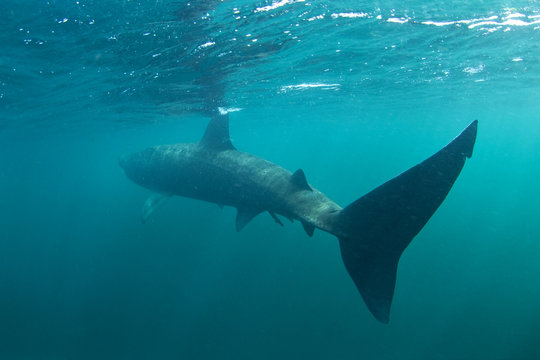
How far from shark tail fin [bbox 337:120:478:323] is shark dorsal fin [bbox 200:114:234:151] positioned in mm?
5768

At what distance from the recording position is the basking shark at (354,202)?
3859 millimetres

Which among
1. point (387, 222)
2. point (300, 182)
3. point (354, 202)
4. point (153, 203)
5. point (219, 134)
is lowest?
point (153, 203)

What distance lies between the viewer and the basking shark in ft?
12.7

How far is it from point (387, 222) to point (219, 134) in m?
6.72

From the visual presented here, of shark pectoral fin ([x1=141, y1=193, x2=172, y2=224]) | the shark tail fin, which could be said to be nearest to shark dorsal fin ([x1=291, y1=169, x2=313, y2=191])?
the shark tail fin

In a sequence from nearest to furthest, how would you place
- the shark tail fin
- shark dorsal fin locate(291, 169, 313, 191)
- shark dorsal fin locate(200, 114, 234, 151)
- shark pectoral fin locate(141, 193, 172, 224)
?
1. the shark tail fin
2. shark dorsal fin locate(291, 169, 313, 191)
3. shark dorsal fin locate(200, 114, 234, 151)
4. shark pectoral fin locate(141, 193, 172, 224)

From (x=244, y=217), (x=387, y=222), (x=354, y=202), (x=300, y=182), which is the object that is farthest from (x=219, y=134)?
(x=387, y=222)

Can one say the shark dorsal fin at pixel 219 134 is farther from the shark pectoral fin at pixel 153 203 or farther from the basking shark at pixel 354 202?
the shark pectoral fin at pixel 153 203

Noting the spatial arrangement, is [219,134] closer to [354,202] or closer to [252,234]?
[354,202]

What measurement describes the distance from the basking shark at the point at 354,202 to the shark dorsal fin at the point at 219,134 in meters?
0.03

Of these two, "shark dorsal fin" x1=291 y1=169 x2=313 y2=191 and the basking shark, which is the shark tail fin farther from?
"shark dorsal fin" x1=291 y1=169 x2=313 y2=191

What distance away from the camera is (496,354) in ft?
45.9

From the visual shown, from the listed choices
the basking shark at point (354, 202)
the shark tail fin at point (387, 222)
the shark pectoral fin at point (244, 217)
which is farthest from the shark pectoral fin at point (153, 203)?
the shark tail fin at point (387, 222)

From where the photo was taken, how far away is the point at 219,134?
32.8ft
